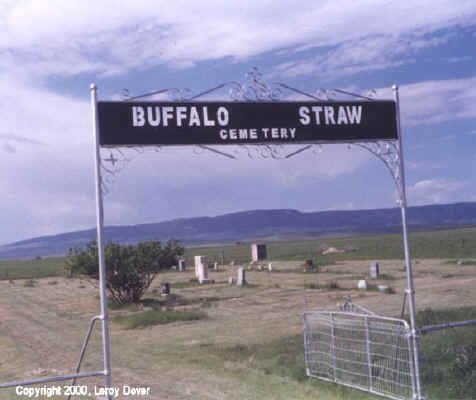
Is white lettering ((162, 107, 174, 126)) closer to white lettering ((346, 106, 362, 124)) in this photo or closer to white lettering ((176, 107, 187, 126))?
white lettering ((176, 107, 187, 126))

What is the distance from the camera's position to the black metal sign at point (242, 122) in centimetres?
867

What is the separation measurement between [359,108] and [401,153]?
0.84 metres

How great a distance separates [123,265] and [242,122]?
890 inches

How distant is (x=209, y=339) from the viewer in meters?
18.7

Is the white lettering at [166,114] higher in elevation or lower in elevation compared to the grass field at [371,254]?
higher

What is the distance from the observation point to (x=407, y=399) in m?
9.23

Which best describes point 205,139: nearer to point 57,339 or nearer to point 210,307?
point 57,339

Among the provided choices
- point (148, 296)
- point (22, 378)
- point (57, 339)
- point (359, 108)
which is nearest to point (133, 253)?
point (148, 296)

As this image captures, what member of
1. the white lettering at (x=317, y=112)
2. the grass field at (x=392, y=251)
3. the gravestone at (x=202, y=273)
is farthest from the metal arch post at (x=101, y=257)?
the grass field at (x=392, y=251)

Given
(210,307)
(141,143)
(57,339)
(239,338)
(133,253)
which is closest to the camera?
(141,143)

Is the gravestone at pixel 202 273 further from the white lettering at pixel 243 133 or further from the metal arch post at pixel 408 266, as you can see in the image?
the white lettering at pixel 243 133

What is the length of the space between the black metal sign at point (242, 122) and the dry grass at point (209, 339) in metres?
3.80

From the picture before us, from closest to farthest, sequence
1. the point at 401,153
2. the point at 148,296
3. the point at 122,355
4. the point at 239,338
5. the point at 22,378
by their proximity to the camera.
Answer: the point at 401,153, the point at 22,378, the point at 122,355, the point at 239,338, the point at 148,296

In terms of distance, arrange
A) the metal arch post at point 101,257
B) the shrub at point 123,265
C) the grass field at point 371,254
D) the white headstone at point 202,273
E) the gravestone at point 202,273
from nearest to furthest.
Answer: the metal arch post at point 101,257 < the shrub at point 123,265 < the gravestone at point 202,273 < the white headstone at point 202,273 < the grass field at point 371,254
